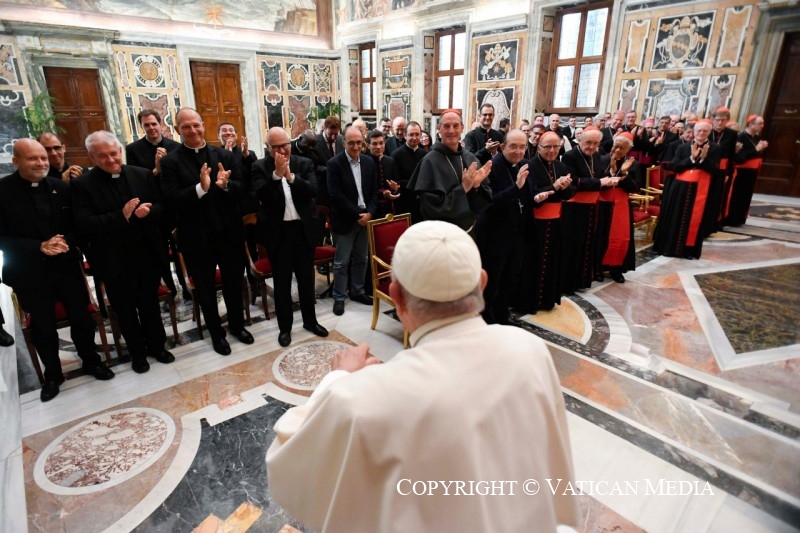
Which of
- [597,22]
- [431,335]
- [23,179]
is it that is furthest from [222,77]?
[431,335]

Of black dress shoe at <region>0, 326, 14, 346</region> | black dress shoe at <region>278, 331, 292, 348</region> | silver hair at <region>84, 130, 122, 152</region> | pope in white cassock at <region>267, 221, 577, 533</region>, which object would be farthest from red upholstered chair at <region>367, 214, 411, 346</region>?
black dress shoe at <region>0, 326, 14, 346</region>

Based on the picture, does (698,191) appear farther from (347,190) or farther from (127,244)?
(127,244)

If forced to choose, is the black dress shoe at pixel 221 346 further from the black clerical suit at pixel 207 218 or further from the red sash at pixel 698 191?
the red sash at pixel 698 191

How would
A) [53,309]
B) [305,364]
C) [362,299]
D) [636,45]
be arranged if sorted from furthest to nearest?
[636,45]
[362,299]
[305,364]
[53,309]

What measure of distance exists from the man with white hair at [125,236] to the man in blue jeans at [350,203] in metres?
1.64

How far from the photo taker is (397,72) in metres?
12.9

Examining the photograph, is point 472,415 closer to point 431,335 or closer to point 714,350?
point 431,335

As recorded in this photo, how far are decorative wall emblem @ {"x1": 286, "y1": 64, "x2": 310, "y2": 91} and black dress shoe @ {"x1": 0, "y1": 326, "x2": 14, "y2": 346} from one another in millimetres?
11788

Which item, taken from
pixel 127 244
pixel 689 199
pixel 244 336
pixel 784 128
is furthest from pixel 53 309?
pixel 784 128

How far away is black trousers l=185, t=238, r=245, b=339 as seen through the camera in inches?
140

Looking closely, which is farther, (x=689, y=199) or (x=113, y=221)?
(x=689, y=199)

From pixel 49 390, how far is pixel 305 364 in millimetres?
1826

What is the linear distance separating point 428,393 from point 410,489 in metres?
0.23

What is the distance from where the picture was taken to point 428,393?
97 centimetres
